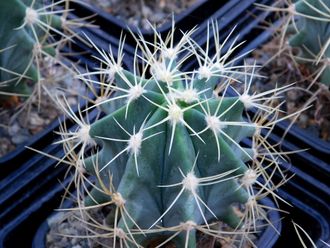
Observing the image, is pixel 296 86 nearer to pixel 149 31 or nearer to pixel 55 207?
pixel 149 31

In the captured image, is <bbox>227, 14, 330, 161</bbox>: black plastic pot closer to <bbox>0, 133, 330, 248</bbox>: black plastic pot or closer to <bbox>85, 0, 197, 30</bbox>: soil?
<bbox>0, 133, 330, 248</bbox>: black plastic pot

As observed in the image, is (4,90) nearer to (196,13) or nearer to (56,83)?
(56,83)

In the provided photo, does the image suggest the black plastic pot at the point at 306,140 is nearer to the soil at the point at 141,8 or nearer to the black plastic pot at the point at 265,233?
the black plastic pot at the point at 265,233

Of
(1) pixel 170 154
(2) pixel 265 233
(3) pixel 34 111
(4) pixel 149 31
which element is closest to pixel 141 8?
(4) pixel 149 31

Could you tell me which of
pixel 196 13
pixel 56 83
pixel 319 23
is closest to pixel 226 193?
pixel 319 23

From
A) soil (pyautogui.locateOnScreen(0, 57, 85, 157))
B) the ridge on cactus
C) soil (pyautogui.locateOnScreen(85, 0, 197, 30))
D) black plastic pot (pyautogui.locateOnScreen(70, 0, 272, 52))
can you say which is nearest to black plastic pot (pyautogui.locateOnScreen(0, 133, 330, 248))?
soil (pyautogui.locateOnScreen(0, 57, 85, 157))
